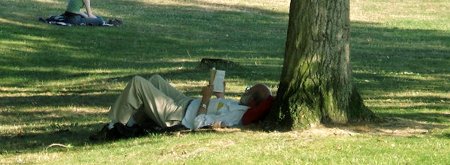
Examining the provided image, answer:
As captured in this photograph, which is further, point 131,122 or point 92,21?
point 92,21

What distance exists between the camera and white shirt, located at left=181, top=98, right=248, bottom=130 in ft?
39.1

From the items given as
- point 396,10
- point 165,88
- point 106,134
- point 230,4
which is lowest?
point 396,10

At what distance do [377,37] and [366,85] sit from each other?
10.9m

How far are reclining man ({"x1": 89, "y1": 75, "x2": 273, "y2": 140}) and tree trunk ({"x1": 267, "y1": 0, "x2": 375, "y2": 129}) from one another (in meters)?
0.49

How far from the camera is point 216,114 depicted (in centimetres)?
1198

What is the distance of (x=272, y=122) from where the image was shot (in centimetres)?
1166

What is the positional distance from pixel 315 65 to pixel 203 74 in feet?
27.2

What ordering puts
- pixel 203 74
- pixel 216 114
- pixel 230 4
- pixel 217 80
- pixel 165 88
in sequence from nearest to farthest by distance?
pixel 216 114 < pixel 217 80 < pixel 165 88 < pixel 203 74 < pixel 230 4

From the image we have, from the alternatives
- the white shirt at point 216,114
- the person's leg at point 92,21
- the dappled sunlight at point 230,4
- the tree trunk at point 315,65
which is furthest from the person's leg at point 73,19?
the tree trunk at point 315,65

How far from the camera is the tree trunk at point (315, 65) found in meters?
11.4

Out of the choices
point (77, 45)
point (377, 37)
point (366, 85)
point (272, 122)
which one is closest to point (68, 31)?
point (77, 45)

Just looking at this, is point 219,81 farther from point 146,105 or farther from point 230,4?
point 230,4

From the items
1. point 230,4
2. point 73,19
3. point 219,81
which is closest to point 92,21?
point 73,19

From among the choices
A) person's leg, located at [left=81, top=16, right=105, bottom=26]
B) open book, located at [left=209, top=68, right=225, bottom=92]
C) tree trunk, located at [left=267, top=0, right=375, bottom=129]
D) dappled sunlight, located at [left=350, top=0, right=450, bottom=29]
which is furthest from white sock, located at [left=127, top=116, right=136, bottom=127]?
dappled sunlight, located at [left=350, top=0, right=450, bottom=29]
